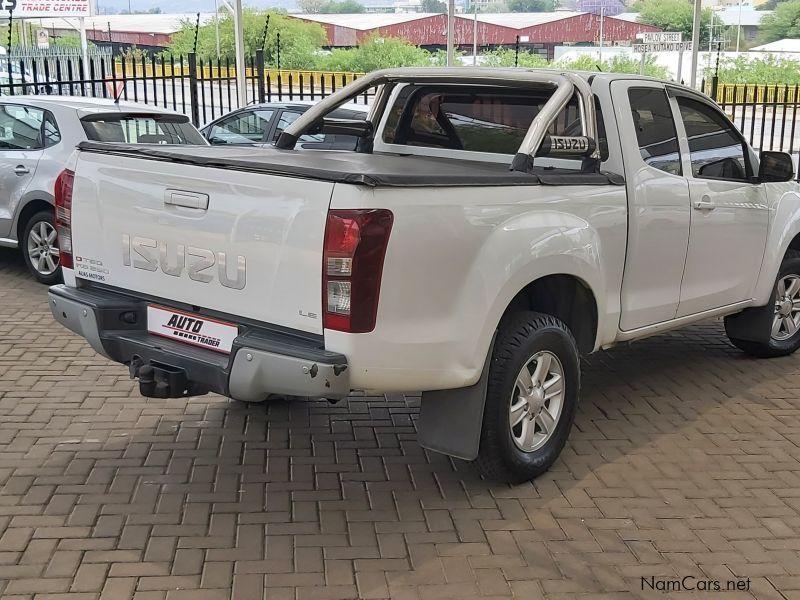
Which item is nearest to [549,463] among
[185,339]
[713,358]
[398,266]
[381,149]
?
[398,266]

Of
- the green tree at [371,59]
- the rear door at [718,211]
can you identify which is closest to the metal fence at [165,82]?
the rear door at [718,211]

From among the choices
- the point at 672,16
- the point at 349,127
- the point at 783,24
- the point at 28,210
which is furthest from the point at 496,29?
the point at 349,127

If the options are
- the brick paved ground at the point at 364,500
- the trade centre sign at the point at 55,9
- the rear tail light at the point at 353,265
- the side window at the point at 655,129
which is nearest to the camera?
the rear tail light at the point at 353,265

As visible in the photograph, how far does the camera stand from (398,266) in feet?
12.0

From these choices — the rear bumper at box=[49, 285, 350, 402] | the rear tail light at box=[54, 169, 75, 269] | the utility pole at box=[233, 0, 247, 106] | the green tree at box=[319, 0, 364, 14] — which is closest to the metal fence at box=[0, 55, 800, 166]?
the utility pole at box=[233, 0, 247, 106]

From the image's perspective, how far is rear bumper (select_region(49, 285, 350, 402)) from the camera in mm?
3684

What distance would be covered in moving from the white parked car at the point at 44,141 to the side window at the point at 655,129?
4836mm

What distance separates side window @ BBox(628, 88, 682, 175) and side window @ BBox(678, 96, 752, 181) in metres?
0.19

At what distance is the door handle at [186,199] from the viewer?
13.1ft

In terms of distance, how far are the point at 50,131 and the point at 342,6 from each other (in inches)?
5814

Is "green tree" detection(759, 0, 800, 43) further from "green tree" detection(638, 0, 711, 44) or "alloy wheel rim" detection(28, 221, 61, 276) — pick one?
"alloy wheel rim" detection(28, 221, 61, 276)

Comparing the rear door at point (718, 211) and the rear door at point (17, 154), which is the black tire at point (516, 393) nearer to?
the rear door at point (718, 211)

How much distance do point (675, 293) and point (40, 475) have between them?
350 cm

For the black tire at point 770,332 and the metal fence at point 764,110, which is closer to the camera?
the black tire at point 770,332
